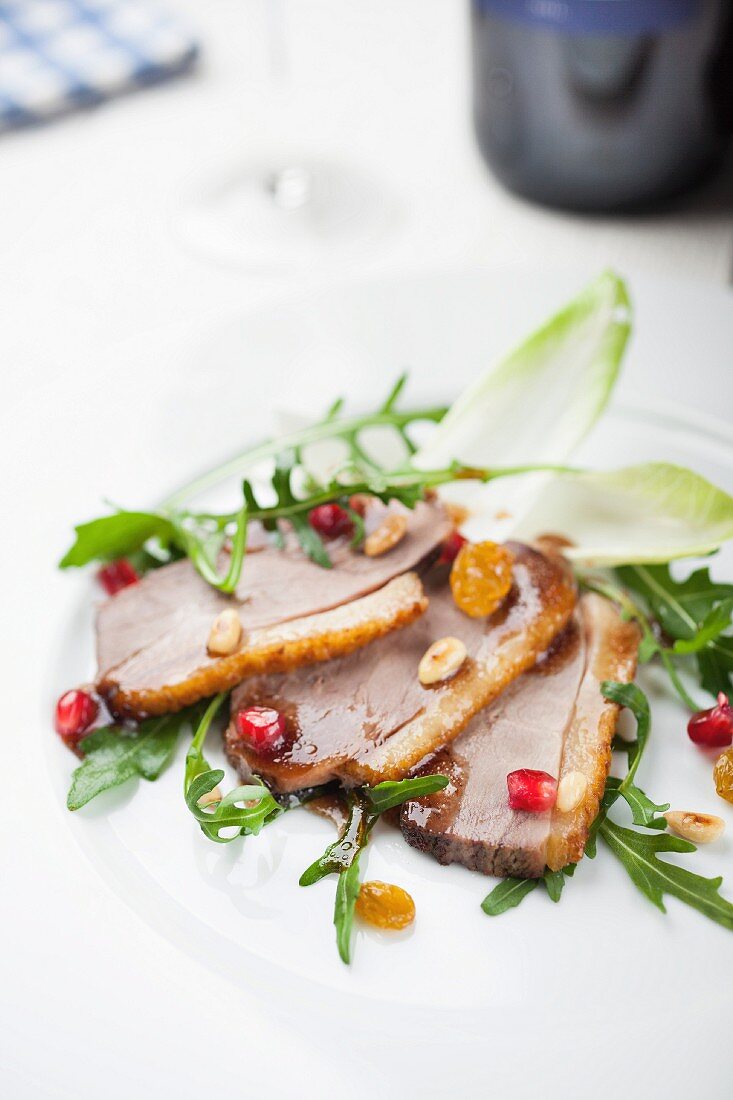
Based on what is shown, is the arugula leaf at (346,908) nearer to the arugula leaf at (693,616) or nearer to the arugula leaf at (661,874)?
the arugula leaf at (661,874)

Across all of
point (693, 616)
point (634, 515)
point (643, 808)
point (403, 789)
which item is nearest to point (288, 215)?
point (634, 515)

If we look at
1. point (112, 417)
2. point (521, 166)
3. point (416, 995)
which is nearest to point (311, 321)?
point (112, 417)

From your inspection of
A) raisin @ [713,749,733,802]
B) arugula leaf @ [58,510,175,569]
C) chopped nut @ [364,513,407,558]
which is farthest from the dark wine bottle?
raisin @ [713,749,733,802]

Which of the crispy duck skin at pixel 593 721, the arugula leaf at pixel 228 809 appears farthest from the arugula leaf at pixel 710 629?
the arugula leaf at pixel 228 809

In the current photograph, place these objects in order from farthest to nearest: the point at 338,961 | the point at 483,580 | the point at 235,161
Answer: the point at 235,161, the point at 483,580, the point at 338,961

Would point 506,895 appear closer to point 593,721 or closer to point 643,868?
point 643,868

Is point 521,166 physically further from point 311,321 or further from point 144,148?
point 144,148
